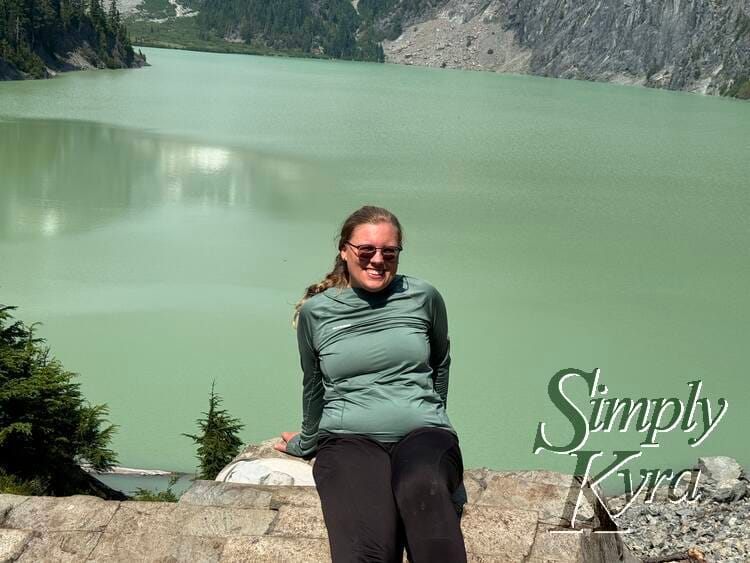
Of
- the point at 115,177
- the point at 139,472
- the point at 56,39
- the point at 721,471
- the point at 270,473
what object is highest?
the point at 270,473

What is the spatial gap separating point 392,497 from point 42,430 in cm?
259

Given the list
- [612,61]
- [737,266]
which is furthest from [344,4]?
[737,266]

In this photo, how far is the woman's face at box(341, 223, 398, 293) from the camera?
8.55 ft

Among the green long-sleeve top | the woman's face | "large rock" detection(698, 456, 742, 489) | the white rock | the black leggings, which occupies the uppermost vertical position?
the woman's face

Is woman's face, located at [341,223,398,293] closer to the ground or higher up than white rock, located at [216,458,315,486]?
higher up

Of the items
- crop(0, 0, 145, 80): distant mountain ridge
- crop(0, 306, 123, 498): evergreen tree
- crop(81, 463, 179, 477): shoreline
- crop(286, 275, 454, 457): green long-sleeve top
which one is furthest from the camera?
crop(0, 0, 145, 80): distant mountain ridge

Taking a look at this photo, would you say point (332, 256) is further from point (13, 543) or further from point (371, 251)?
point (13, 543)

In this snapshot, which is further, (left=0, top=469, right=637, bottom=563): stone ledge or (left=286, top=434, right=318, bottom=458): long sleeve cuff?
(left=286, top=434, right=318, bottom=458): long sleeve cuff

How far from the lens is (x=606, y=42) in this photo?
81.6 metres

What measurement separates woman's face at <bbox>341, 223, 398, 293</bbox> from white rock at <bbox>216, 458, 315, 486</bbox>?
70cm

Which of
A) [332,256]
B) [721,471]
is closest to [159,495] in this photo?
[721,471]

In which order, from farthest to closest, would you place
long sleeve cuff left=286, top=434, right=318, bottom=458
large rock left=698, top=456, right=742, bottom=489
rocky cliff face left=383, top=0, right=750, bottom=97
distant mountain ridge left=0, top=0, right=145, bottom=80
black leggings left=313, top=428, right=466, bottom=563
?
rocky cliff face left=383, top=0, right=750, bottom=97
distant mountain ridge left=0, top=0, right=145, bottom=80
large rock left=698, top=456, right=742, bottom=489
long sleeve cuff left=286, top=434, right=318, bottom=458
black leggings left=313, top=428, right=466, bottom=563

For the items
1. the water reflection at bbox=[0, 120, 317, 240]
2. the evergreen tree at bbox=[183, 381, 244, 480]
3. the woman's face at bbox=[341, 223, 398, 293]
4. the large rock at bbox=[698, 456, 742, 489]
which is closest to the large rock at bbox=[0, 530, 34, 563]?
the woman's face at bbox=[341, 223, 398, 293]

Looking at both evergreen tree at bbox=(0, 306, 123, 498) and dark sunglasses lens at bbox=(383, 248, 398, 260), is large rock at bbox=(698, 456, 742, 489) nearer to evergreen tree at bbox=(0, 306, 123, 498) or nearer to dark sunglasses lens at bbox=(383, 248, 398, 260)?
dark sunglasses lens at bbox=(383, 248, 398, 260)
